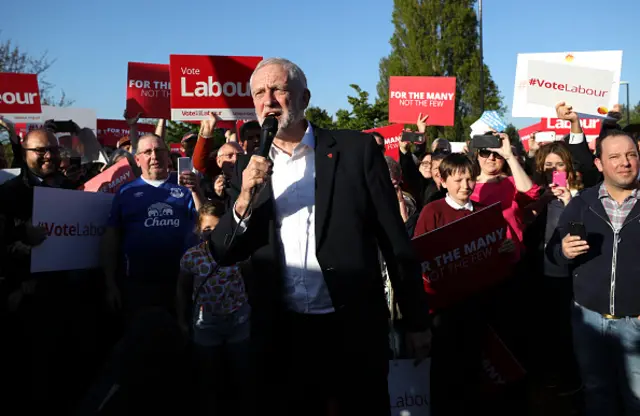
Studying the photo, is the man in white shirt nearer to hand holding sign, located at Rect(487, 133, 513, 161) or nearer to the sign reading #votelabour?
hand holding sign, located at Rect(487, 133, 513, 161)

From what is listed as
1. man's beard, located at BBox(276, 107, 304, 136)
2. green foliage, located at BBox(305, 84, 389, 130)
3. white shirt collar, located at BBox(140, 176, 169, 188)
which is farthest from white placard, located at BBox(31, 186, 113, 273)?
green foliage, located at BBox(305, 84, 389, 130)

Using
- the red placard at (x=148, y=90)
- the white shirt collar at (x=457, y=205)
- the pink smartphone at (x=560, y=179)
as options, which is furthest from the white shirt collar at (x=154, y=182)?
the red placard at (x=148, y=90)

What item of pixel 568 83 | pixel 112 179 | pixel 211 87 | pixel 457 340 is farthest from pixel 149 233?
pixel 568 83

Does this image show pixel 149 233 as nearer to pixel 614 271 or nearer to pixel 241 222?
pixel 241 222

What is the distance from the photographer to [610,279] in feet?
11.5

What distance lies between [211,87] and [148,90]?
2202 millimetres

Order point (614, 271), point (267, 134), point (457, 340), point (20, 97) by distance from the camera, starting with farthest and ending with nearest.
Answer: point (20, 97) → point (457, 340) → point (614, 271) → point (267, 134)

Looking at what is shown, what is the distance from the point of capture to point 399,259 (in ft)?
8.23

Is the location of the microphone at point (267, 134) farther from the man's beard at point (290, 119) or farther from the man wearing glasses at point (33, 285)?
the man wearing glasses at point (33, 285)

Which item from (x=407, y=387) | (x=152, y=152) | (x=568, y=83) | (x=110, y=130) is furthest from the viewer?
(x=110, y=130)

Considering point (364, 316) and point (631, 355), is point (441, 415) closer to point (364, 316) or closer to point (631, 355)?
point (631, 355)

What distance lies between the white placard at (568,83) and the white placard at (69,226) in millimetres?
5051

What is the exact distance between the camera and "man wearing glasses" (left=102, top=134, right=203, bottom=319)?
14.3ft

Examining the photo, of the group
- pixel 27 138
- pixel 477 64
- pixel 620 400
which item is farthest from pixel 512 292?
pixel 477 64
